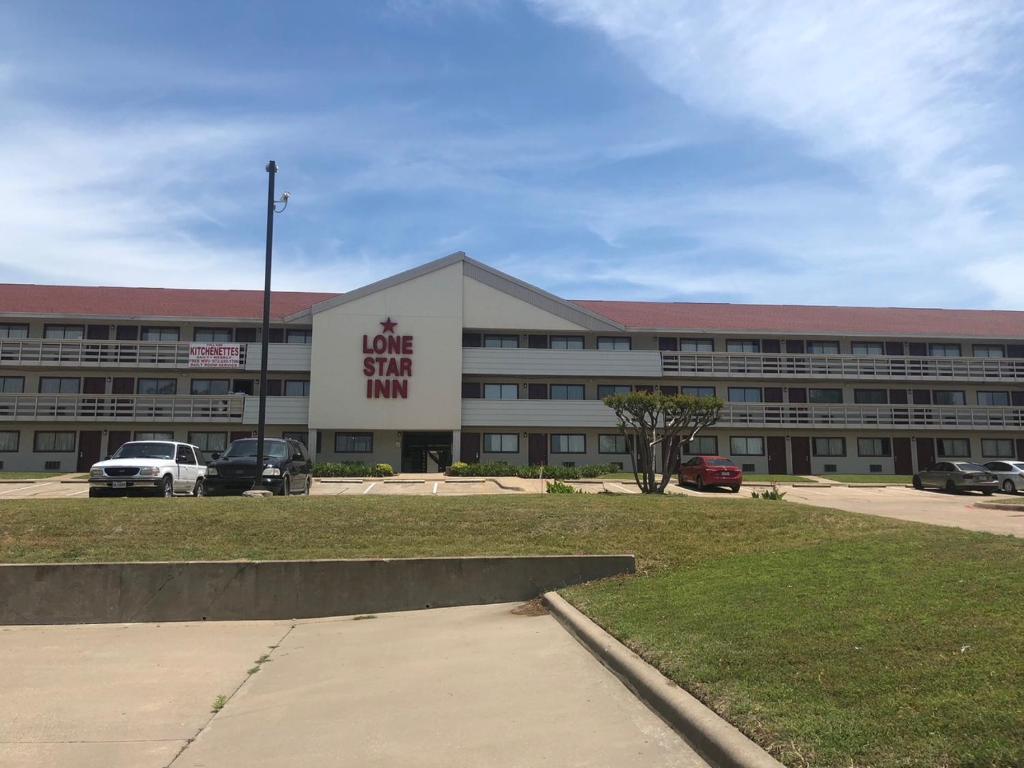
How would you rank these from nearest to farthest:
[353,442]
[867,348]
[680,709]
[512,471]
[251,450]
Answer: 1. [680,709]
2. [251,450]
3. [512,471]
4. [353,442]
5. [867,348]

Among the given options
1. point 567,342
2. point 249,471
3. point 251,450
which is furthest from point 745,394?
point 249,471

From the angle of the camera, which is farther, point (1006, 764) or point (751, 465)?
point (751, 465)

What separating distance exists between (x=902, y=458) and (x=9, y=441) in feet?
163

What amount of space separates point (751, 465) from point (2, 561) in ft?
130

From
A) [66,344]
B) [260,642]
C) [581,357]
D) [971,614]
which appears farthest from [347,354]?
[971,614]

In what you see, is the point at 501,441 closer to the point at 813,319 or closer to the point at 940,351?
the point at 813,319

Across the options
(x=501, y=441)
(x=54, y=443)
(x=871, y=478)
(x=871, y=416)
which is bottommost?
(x=871, y=478)

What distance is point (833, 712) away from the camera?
14.7 feet

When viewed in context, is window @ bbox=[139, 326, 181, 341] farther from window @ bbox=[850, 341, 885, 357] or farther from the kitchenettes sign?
window @ bbox=[850, 341, 885, 357]

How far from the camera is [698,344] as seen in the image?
45.3m

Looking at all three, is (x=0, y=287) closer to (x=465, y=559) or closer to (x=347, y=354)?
(x=347, y=354)

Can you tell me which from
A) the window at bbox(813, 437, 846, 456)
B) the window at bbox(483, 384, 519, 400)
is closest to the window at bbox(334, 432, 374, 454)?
the window at bbox(483, 384, 519, 400)

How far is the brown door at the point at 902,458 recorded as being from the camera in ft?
149

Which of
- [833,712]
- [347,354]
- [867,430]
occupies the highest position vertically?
[347,354]
